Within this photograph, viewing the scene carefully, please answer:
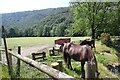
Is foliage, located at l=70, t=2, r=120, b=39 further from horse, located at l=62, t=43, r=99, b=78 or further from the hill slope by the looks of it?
horse, located at l=62, t=43, r=99, b=78

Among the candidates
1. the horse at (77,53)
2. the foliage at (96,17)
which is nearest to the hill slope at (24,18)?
the horse at (77,53)

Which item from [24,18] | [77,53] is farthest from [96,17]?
[77,53]

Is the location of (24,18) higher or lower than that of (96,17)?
lower

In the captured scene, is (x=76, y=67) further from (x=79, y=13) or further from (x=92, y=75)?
(x=79, y=13)

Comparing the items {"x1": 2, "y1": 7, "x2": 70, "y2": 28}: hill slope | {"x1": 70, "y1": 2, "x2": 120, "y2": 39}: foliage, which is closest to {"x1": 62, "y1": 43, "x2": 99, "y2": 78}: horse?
{"x1": 2, "y1": 7, "x2": 70, "y2": 28}: hill slope

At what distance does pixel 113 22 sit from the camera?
1493cm

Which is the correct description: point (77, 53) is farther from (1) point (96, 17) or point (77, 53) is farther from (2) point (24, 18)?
(2) point (24, 18)

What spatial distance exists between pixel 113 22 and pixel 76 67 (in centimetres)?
873

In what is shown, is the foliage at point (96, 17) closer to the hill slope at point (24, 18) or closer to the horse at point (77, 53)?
the hill slope at point (24, 18)

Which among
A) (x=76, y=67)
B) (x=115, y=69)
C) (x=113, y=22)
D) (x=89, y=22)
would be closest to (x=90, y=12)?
(x=89, y=22)

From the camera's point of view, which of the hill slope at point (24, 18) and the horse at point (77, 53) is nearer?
the horse at point (77, 53)

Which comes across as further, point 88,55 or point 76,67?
point 76,67

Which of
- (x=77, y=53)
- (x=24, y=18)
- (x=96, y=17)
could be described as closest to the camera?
(x=77, y=53)

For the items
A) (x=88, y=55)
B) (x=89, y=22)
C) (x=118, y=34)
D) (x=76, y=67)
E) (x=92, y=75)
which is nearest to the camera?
(x=92, y=75)
